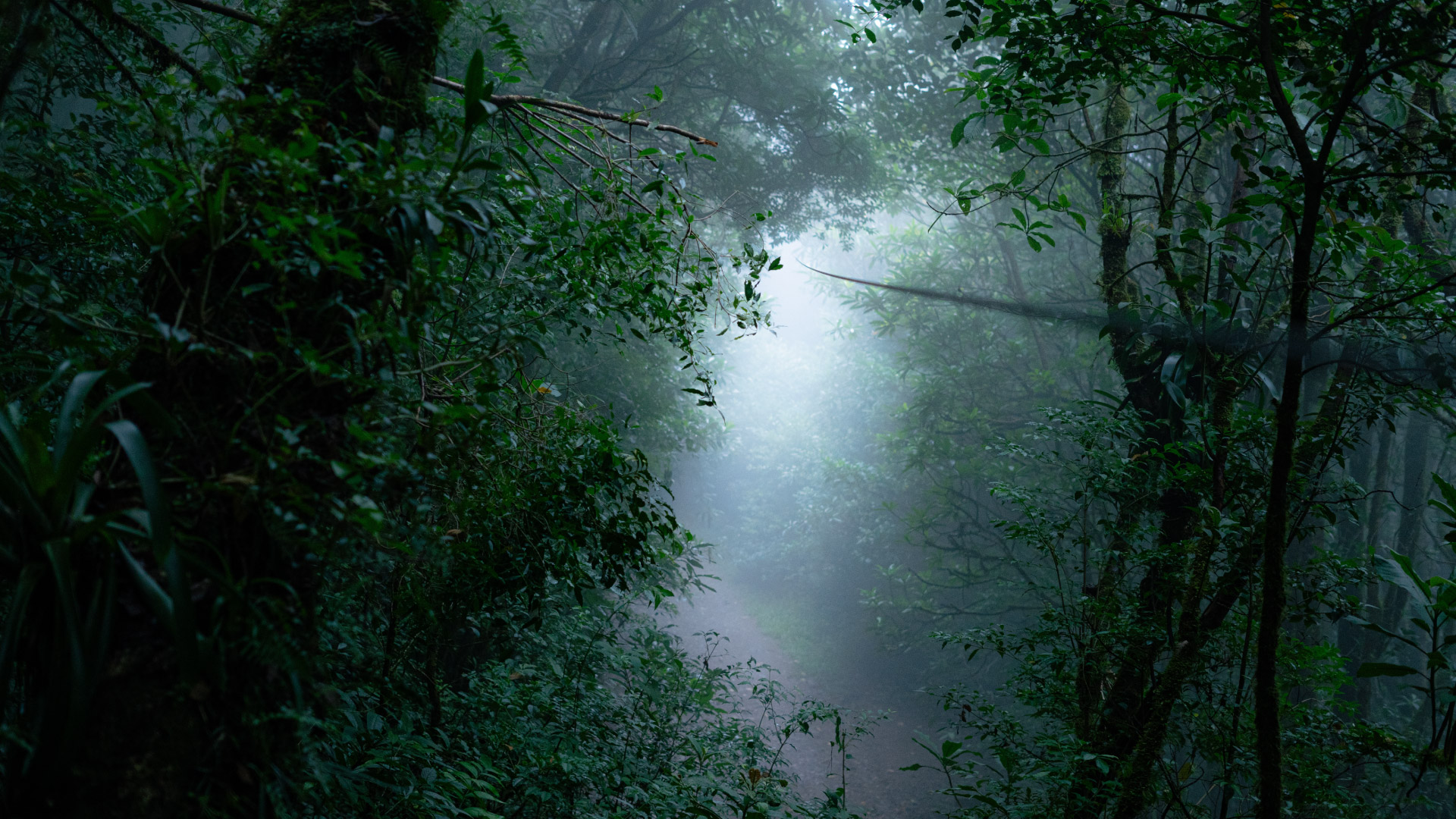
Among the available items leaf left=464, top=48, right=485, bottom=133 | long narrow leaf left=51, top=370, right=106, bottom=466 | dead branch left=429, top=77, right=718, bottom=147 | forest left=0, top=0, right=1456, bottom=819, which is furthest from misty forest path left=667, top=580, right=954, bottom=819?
long narrow leaf left=51, top=370, right=106, bottom=466

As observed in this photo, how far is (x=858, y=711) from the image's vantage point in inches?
390

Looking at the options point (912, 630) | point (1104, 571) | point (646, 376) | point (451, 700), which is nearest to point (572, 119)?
point (451, 700)

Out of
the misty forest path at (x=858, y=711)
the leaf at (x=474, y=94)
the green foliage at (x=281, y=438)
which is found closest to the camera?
the green foliage at (x=281, y=438)

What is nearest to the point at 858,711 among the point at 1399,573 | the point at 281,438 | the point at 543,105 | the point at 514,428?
the point at 1399,573

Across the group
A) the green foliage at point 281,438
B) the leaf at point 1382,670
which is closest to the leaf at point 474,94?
the green foliage at point 281,438

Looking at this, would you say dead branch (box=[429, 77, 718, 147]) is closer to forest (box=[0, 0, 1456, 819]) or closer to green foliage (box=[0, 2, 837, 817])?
forest (box=[0, 0, 1456, 819])

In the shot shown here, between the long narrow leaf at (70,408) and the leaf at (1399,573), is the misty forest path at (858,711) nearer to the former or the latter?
the leaf at (1399,573)

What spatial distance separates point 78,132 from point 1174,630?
4.70 metres

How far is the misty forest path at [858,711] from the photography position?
764 centimetres

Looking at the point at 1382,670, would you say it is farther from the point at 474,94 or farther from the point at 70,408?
the point at 70,408

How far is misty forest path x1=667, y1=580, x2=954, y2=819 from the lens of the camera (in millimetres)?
7645

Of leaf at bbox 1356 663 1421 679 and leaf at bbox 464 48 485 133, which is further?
leaf at bbox 1356 663 1421 679

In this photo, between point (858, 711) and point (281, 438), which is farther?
point (858, 711)

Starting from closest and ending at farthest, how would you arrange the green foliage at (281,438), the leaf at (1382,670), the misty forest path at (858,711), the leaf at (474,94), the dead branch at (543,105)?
the green foliage at (281,438), the leaf at (474,94), the dead branch at (543,105), the leaf at (1382,670), the misty forest path at (858,711)
